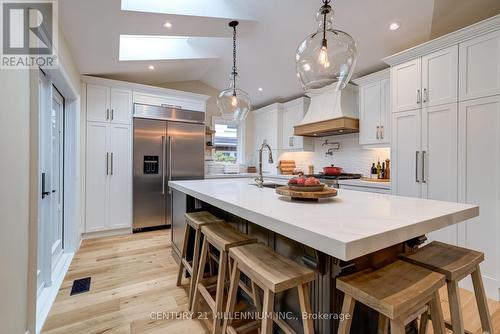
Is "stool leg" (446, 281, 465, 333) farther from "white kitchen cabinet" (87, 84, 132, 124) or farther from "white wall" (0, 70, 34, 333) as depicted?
"white kitchen cabinet" (87, 84, 132, 124)

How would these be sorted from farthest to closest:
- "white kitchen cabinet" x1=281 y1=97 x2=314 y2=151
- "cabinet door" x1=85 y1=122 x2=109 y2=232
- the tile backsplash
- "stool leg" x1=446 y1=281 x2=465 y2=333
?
1. "white kitchen cabinet" x1=281 y1=97 x2=314 y2=151
2. the tile backsplash
3. "cabinet door" x1=85 y1=122 x2=109 y2=232
4. "stool leg" x1=446 y1=281 x2=465 y2=333

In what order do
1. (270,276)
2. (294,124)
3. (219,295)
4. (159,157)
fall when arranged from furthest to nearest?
(294,124)
(159,157)
(219,295)
(270,276)

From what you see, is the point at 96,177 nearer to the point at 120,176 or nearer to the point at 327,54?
the point at 120,176

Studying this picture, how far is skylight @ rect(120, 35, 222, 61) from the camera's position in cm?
329

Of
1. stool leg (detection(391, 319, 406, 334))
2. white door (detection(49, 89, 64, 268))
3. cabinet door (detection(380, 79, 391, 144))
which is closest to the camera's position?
stool leg (detection(391, 319, 406, 334))

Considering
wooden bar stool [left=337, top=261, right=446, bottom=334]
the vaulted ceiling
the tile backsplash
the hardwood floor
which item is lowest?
the hardwood floor

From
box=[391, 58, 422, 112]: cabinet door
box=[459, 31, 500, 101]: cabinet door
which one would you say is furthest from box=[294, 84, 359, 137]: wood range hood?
box=[459, 31, 500, 101]: cabinet door

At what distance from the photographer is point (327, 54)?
1620mm

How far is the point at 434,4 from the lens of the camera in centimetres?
230

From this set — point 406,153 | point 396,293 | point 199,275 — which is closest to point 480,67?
point 406,153

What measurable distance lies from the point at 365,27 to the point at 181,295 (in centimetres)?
337

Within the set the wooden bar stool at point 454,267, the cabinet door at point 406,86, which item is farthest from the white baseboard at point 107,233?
the cabinet door at point 406,86

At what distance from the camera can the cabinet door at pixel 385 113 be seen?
10.4 ft

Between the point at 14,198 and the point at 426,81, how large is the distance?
351 cm
